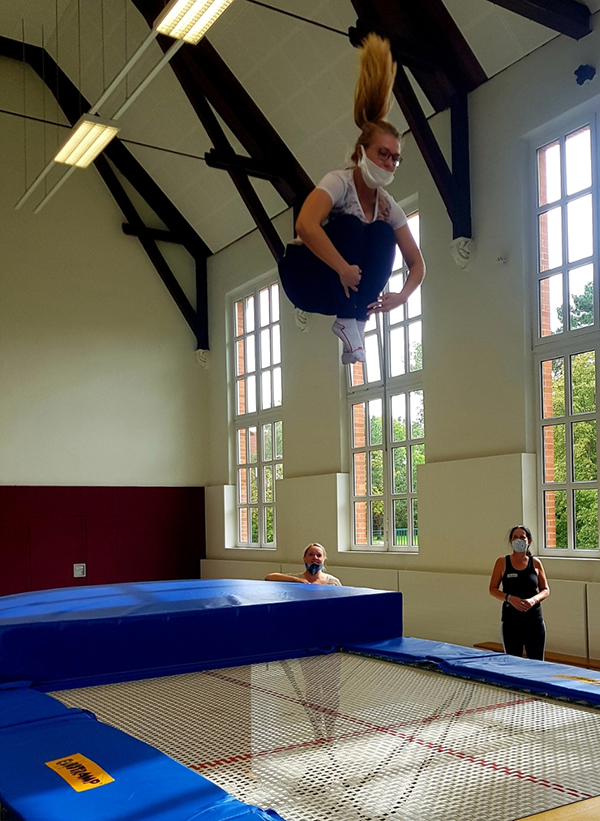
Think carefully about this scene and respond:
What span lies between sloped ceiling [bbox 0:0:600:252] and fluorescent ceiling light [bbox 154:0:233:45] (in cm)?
132

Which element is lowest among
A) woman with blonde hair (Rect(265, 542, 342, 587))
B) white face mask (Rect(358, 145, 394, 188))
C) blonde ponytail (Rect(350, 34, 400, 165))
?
woman with blonde hair (Rect(265, 542, 342, 587))

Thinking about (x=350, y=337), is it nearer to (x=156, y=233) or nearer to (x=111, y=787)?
(x=111, y=787)

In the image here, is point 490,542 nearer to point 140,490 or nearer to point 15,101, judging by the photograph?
point 140,490

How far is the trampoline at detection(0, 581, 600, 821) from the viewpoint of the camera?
173cm

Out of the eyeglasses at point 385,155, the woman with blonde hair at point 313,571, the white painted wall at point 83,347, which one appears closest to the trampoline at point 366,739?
the eyeglasses at point 385,155

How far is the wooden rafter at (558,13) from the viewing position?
5.48 meters

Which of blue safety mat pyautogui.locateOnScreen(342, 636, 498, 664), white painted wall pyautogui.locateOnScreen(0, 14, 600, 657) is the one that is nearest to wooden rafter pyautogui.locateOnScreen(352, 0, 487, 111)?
white painted wall pyautogui.locateOnScreen(0, 14, 600, 657)

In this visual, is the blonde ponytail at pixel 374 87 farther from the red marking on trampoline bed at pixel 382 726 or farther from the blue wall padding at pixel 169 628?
the blue wall padding at pixel 169 628

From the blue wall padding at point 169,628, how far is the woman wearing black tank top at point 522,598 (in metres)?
1.36

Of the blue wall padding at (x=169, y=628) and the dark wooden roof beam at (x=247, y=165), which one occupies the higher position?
the dark wooden roof beam at (x=247, y=165)

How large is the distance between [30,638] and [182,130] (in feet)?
25.1

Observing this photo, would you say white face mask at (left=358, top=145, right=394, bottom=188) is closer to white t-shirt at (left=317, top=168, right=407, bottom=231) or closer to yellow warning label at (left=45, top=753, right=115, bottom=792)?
white t-shirt at (left=317, top=168, right=407, bottom=231)

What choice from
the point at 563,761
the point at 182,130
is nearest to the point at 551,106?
the point at 182,130

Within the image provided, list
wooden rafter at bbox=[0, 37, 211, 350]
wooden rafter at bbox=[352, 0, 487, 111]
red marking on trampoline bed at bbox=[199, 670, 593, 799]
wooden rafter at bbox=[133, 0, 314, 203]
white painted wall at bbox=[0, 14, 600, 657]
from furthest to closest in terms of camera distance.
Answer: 1. wooden rafter at bbox=[0, 37, 211, 350]
2. wooden rafter at bbox=[133, 0, 314, 203]
3. wooden rafter at bbox=[352, 0, 487, 111]
4. white painted wall at bbox=[0, 14, 600, 657]
5. red marking on trampoline bed at bbox=[199, 670, 593, 799]
